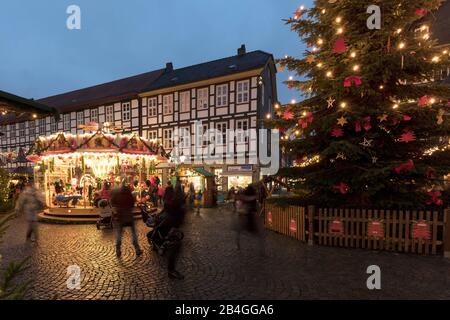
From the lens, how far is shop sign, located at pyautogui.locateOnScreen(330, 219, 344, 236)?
687cm

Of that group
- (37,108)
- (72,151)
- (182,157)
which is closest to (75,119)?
(182,157)

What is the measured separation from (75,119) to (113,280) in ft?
101

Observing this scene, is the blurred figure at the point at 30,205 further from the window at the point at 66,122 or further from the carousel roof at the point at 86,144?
the window at the point at 66,122

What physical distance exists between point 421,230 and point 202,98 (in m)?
20.1

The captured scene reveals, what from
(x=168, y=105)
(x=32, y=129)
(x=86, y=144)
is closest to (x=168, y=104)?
(x=168, y=105)

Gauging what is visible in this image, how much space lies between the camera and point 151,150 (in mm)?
13867

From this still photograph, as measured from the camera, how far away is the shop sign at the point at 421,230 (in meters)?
6.24

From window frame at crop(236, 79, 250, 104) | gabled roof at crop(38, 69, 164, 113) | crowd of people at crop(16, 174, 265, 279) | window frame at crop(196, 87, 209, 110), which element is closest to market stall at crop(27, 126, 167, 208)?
crowd of people at crop(16, 174, 265, 279)

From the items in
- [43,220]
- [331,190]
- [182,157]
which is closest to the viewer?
[331,190]

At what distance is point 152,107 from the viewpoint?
1027 inches

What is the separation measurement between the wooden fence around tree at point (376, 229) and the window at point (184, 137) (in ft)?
57.2

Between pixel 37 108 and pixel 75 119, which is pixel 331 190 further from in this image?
pixel 75 119

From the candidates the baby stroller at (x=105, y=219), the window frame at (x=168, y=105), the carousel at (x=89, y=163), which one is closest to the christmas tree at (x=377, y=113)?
the baby stroller at (x=105, y=219)

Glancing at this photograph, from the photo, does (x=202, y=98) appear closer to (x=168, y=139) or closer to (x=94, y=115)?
(x=168, y=139)
